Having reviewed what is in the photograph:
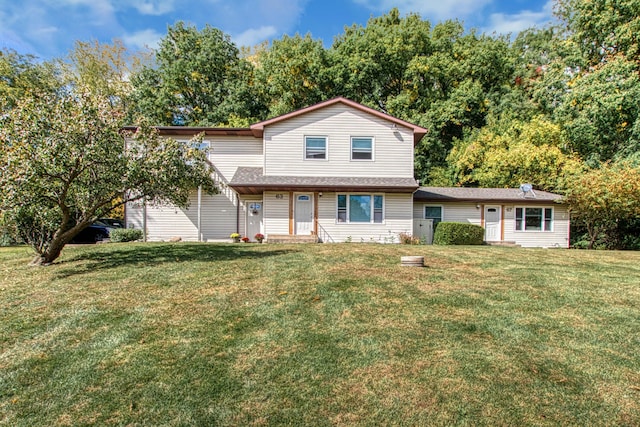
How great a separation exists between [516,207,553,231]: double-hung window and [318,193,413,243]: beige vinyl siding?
6.60m

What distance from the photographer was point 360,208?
16141 millimetres

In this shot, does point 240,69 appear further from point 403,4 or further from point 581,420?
point 581,420

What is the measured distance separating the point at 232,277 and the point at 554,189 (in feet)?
72.3

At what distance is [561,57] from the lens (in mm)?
23781

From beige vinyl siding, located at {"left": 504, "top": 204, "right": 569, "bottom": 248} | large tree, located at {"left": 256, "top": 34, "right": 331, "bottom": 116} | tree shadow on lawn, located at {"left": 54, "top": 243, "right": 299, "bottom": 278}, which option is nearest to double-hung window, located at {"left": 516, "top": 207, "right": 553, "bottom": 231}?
beige vinyl siding, located at {"left": 504, "top": 204, "right": 569, "bottom": 248}

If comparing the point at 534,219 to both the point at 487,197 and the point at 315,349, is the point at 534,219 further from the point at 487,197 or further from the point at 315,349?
the point at 315,349

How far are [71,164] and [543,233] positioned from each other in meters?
20.5

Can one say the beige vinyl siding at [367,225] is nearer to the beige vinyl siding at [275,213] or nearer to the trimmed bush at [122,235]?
the beige vinyl siding at [275,213]

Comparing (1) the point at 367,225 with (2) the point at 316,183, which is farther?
(1) the point at 367,225

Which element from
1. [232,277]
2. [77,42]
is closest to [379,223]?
[232,277]

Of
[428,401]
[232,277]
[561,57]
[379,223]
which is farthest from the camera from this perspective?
[561,57]

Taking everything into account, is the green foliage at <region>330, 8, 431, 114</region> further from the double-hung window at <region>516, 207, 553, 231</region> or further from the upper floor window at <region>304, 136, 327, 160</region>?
the double-hung window at <region>516, 207, 553, 231</region>

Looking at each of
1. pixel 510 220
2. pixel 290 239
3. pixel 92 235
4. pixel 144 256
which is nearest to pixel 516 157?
pixel 510 220

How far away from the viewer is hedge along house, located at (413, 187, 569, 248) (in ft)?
58.6
